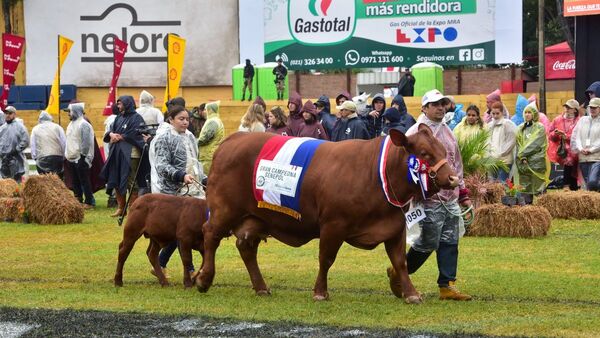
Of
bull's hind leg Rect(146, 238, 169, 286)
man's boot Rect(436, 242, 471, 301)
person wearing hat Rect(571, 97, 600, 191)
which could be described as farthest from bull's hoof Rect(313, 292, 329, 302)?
person wearing hat Rect(571, 97, 600, 191)

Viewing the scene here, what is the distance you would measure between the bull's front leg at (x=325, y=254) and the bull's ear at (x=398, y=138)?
984 millimetres

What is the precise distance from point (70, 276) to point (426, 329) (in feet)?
17.0

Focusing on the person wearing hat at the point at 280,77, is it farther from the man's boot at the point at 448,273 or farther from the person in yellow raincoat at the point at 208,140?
the man's boot at the point at 448,273

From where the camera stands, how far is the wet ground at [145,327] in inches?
365

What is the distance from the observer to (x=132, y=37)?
4256 cm

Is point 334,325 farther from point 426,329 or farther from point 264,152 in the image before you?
point 264,152

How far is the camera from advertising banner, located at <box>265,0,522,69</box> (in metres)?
37.0

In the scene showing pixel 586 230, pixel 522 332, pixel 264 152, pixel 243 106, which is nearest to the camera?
pixel 522 332

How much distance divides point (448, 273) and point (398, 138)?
4.68 ft

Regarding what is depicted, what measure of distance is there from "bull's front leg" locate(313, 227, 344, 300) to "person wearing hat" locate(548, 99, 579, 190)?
1288 cm

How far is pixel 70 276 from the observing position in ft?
43.6

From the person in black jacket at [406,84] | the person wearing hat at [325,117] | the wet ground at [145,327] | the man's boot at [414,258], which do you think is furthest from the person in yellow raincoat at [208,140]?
the person in black jacket at [406,84]

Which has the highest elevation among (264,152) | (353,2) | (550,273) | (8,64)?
(353,2)

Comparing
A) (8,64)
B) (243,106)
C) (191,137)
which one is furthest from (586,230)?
(243,106)
